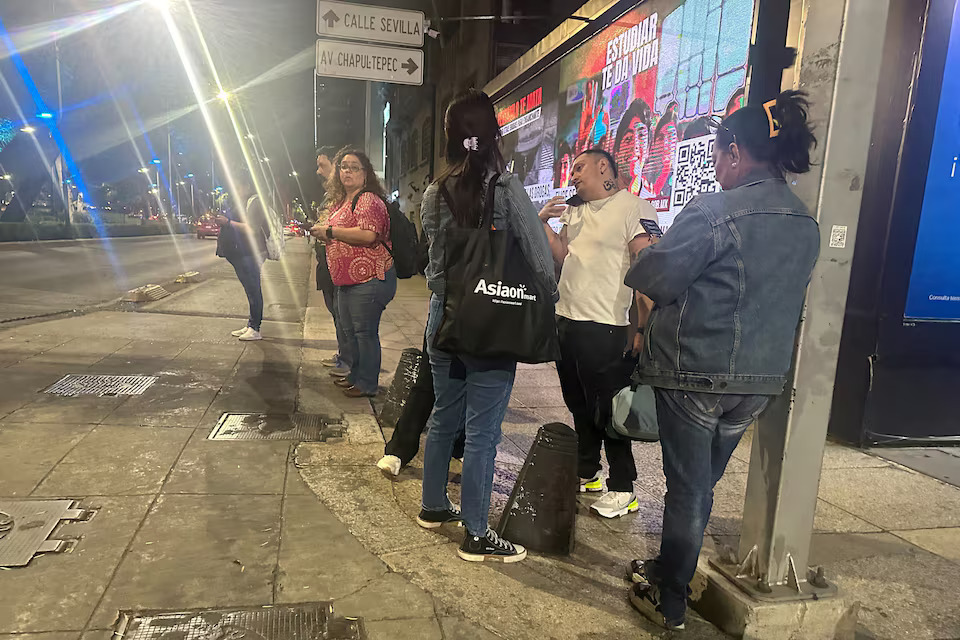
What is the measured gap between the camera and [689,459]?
89.0 inches

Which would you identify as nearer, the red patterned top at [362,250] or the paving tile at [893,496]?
the paving tile at [893,496]

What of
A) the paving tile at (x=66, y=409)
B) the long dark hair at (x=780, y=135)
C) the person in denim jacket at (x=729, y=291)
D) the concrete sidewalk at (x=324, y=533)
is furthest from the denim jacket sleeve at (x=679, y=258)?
the paving tile at (x=66, y=409)

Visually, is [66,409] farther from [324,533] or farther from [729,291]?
[729,291]

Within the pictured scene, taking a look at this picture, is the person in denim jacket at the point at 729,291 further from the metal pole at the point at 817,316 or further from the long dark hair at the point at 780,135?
the metal pole at the point at 817,316

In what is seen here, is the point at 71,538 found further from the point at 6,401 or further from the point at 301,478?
the point at 6,401

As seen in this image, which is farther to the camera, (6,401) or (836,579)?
(6,401)

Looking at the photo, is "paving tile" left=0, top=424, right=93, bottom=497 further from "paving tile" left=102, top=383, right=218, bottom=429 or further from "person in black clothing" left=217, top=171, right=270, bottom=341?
"person in black clothing" left=217, top=171, right=270, bottom=341

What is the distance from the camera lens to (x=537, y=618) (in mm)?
2500

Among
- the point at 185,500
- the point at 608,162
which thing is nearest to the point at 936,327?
the point at 608,162

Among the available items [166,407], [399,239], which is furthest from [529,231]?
[166,407]

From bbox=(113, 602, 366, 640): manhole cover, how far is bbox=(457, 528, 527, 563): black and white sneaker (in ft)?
2.18

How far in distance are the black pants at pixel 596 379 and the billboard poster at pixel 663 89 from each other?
1319 mm

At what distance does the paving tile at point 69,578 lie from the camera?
228 centimetres

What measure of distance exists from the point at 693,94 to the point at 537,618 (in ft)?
16.2
